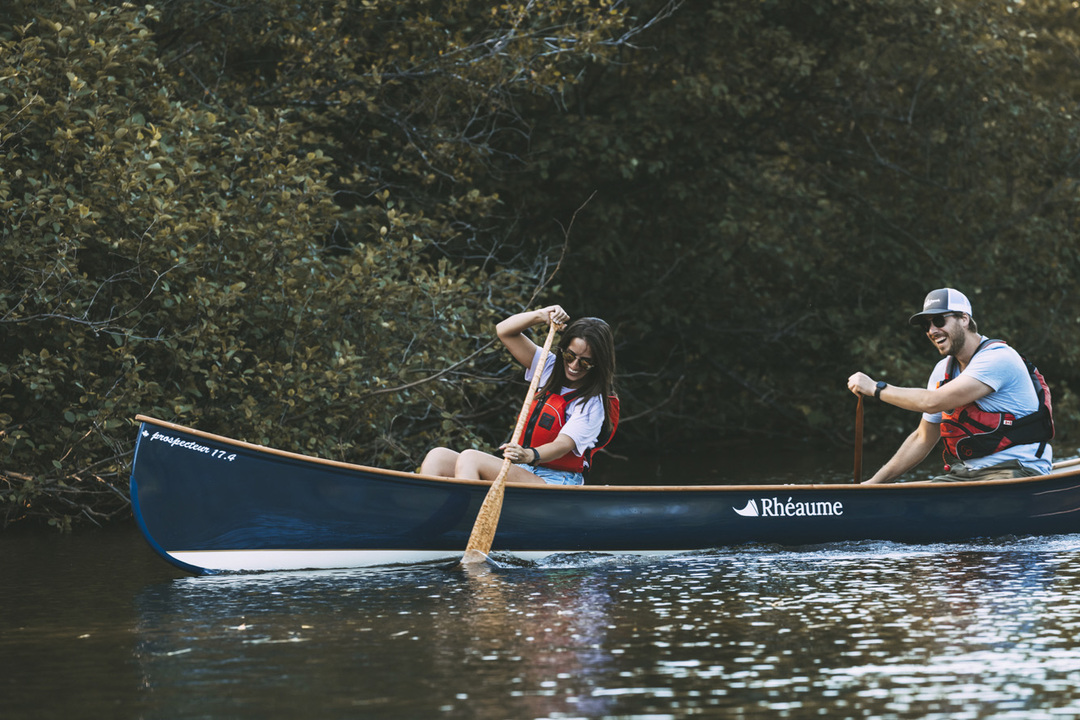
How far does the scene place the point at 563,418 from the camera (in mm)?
7117

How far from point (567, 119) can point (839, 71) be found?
10.7ft

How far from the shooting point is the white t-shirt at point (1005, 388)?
717 cm

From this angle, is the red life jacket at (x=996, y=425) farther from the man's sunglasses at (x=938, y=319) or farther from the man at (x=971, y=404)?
the man's sunglasses at (x=938, y=319)

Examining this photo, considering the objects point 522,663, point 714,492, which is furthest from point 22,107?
point 522,663

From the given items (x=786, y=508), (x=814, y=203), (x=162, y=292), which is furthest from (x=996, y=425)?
(x=814, y=203)

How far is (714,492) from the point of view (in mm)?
7027

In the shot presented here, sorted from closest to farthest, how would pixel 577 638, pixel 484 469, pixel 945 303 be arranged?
pixel 577 638 < pixel 484 469 < pixel 945 303

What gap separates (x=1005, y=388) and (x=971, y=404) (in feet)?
0.63

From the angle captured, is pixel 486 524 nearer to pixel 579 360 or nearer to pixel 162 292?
pixel 579 360

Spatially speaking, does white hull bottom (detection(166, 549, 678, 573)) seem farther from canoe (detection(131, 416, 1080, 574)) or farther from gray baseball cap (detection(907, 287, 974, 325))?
gray baseball cap (detection(907, 287, 974, 325))

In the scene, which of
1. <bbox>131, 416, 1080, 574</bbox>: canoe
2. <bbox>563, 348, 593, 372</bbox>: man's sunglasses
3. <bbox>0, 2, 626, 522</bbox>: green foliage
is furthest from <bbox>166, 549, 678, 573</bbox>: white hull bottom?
<bbox>0, 2, 626, 522</bbox>: green foliage

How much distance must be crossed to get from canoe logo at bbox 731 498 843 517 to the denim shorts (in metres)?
0.79

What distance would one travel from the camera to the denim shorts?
7.27m

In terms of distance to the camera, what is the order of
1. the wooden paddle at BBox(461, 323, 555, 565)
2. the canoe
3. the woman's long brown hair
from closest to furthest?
the canoe
the wooden paddle at BBox(461, 323, 555, 565)
the woman's long brown hair
